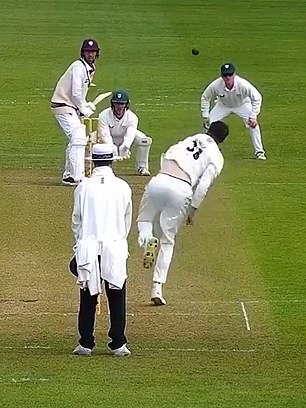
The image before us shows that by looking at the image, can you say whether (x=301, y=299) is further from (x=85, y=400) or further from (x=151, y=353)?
(x=85, y=400)

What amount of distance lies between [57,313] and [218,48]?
950 inches

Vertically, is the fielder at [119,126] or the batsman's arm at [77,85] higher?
the batsman's arm at [77,85]

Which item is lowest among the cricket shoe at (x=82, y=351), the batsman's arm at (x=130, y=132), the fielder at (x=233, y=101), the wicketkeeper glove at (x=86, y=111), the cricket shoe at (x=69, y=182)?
the cricket shoe at (x=82, y=351)

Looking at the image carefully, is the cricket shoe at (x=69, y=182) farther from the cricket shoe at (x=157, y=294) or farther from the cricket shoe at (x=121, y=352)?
the cricket shoe at (x=121, y=352)

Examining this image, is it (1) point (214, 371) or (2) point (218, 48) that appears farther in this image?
(2) point (218, 48)

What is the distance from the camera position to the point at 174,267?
599 inches

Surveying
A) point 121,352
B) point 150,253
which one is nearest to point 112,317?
point 121,352

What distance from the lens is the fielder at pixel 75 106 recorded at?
763 inches

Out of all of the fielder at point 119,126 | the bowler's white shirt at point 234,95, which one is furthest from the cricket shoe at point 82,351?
the bowler's white shirt at point 234,95

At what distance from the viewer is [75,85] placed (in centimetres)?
1952

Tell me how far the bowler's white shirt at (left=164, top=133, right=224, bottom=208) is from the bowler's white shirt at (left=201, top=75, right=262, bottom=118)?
27.0ft

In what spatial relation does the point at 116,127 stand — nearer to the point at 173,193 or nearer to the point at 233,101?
the point at 233,101

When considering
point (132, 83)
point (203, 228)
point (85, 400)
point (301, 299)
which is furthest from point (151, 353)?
point (132, 83)

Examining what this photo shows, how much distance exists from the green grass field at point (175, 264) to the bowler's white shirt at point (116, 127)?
2.50 ft
